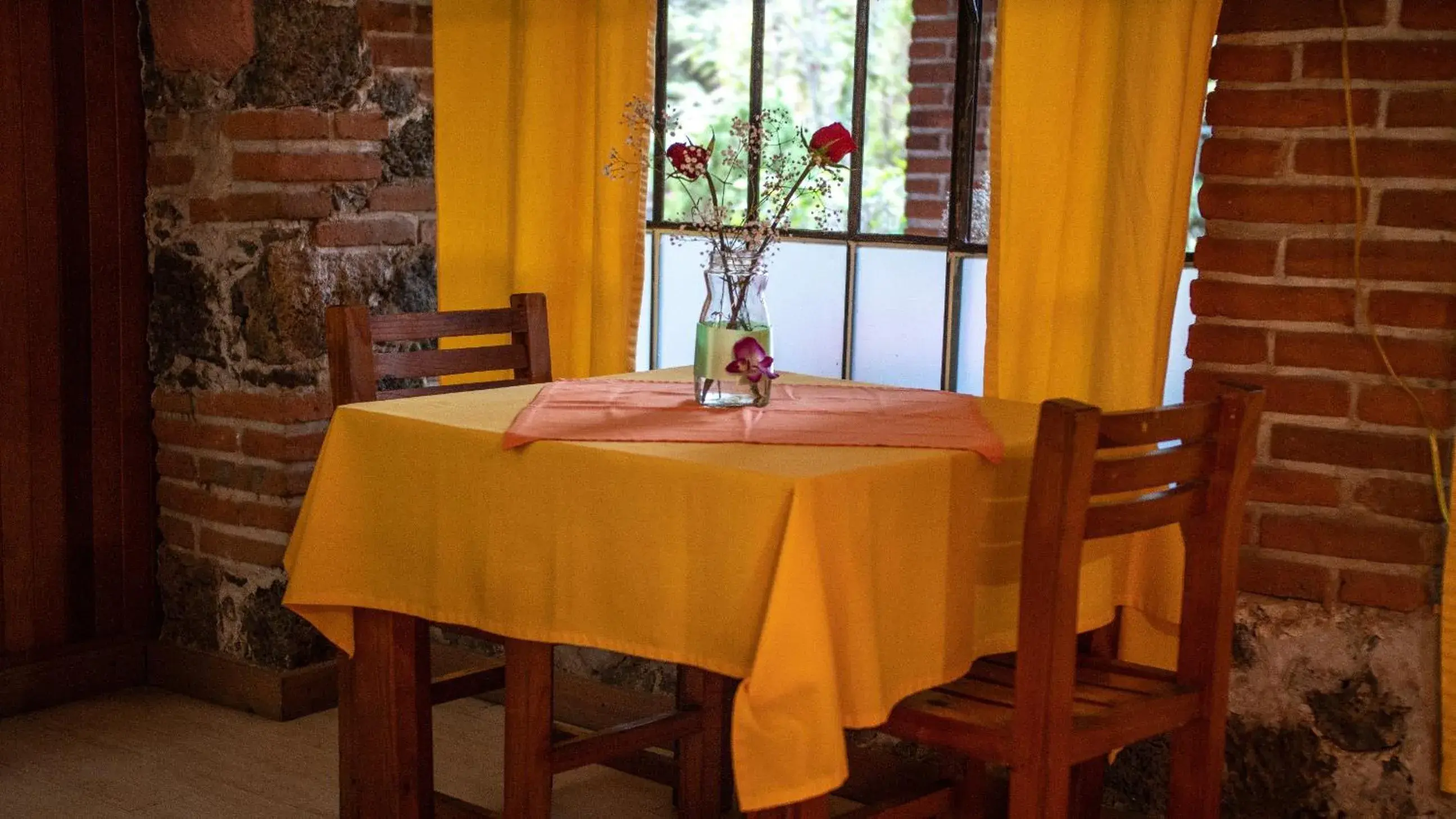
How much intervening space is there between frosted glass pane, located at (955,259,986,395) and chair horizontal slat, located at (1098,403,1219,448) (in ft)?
3.09

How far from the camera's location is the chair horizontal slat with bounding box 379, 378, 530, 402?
280 cm

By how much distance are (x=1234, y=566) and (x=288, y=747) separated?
1999 mm

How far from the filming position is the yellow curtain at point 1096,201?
2.61m

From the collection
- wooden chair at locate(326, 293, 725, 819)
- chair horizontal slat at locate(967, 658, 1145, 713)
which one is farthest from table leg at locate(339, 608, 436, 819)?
chair horizontal slat at locate(967, 658, 1145, 713)

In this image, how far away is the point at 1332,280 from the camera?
2549 mm

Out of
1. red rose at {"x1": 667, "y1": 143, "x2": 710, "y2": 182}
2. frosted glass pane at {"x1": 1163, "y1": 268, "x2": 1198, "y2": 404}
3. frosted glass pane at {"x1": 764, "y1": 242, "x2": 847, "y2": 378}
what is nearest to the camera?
red rose at {"x1": 667, "y1": 143, "x2": 710, "y2": 182}

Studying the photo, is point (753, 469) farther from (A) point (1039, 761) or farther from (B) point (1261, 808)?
(B) point (1261, 808)

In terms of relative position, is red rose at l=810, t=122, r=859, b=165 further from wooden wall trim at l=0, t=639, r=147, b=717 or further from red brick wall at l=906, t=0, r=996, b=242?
wooden wall trim at l=0, t=639, r=147, b=717

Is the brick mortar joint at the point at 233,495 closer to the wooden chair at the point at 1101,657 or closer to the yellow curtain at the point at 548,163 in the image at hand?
the yellow curtain at the point at 548,163

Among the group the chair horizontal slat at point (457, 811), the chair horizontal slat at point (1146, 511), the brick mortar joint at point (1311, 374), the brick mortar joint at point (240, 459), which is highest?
the brick mortar joint at point (1311, 374)

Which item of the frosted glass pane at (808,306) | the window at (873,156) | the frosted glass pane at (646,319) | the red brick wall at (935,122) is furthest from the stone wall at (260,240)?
the red brick wall at (935,122)

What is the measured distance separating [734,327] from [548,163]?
3.72 feet

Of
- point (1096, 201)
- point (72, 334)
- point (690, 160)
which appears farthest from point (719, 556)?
point (72, 334)

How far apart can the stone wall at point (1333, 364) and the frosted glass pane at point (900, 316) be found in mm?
599
